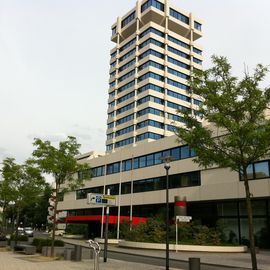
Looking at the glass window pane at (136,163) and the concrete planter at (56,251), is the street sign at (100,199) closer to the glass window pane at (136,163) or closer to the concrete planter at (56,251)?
the concrete planter at (56,251)

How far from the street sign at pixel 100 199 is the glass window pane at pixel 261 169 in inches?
777

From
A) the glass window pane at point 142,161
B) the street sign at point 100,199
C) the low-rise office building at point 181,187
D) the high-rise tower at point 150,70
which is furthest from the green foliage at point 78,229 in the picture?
the street sign at point 100,199

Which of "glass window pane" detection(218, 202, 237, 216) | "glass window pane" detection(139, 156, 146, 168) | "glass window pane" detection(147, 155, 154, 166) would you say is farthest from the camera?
"glass window pane" detection(139, 156, 146, 168)

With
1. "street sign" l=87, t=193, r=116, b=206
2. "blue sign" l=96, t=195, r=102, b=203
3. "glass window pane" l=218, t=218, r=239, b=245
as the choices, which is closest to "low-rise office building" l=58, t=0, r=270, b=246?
"glass window pane" l=218, t=218, r=239, b=245

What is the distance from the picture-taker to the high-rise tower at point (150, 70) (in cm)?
8338

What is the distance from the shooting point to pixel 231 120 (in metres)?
15.8

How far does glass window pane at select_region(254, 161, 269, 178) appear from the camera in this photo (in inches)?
1422

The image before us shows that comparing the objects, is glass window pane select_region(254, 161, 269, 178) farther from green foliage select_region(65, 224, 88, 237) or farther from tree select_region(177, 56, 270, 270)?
green foliage select_region(65, 224, 88, 237)

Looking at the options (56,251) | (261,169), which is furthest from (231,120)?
(261,169)

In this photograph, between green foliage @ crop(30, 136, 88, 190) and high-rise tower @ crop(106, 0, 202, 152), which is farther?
high-rise tower @ crop(106, 0, 202, 152)

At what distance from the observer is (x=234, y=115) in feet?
52.6

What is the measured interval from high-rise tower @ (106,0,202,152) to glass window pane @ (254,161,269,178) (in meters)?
43.7

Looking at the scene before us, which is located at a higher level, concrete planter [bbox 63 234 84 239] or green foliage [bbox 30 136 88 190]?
green foliage [bbox 30 136 88 190]

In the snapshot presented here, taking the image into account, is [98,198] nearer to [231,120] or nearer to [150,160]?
[231,120]
